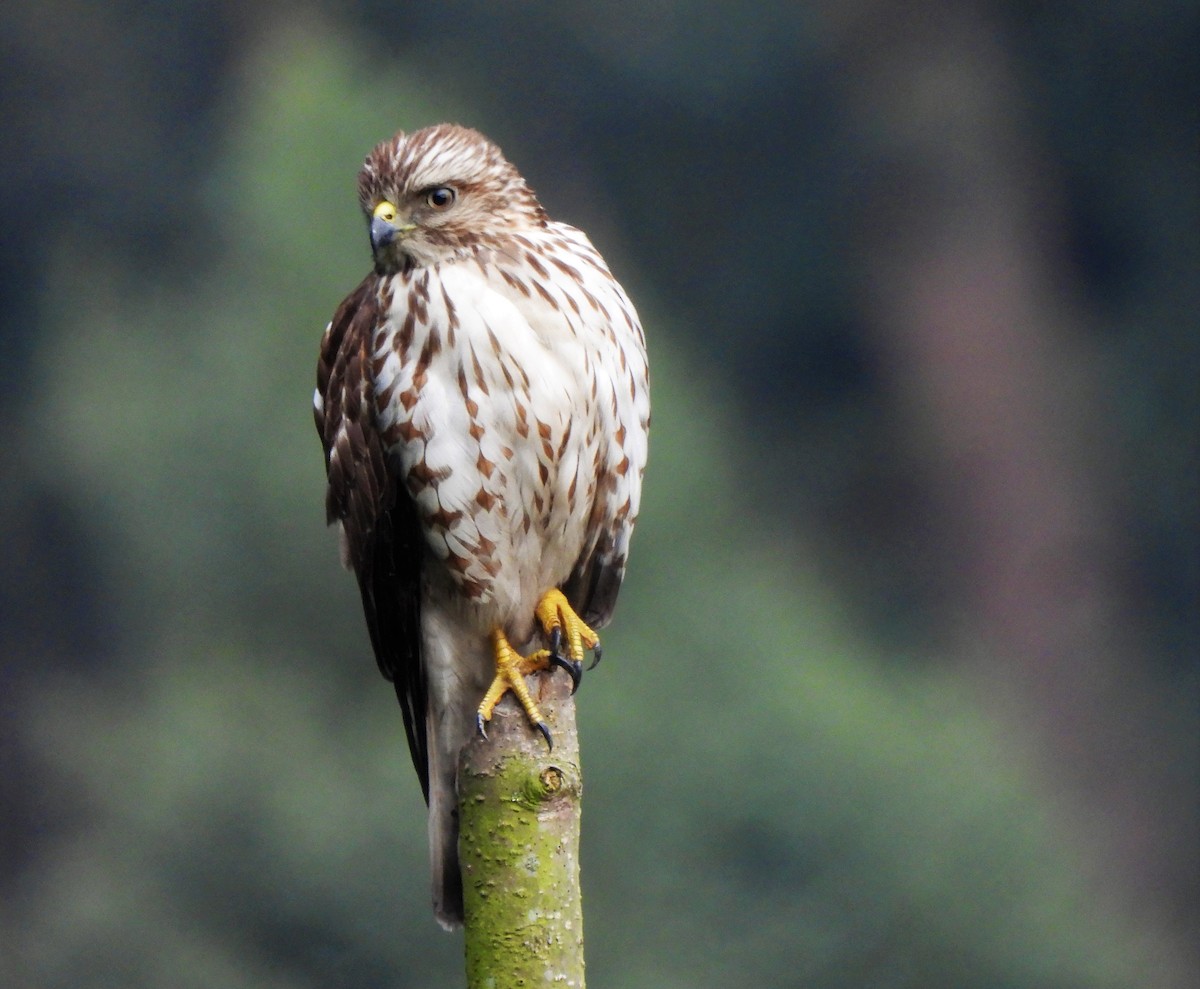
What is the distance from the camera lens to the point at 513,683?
82.0 inches

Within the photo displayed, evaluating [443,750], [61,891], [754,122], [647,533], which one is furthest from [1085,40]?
[443,750]

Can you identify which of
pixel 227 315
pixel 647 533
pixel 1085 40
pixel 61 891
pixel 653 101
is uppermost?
pixel 1085 40

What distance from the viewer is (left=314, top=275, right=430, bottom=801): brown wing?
2.14 meters

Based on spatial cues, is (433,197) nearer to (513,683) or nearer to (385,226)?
(385,226)

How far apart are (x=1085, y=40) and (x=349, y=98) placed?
287 cm

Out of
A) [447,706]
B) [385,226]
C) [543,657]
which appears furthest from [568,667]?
[385,226]

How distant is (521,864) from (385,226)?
2.43 ft

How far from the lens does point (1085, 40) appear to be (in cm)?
624

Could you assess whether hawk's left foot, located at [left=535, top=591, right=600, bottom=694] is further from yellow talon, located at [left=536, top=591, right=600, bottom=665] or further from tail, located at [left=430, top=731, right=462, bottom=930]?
tail, located at [left=430, top=731, right=462, bottom=930]

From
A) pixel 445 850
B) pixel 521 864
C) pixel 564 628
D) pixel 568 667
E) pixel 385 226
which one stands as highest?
pixel 385 226

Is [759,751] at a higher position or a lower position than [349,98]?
lower

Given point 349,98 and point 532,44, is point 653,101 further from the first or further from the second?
point 349,98

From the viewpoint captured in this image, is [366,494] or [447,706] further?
[447,706]

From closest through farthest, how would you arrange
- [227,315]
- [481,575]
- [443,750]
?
1. [481,575]
2. [443,750]
3. [227,315]
